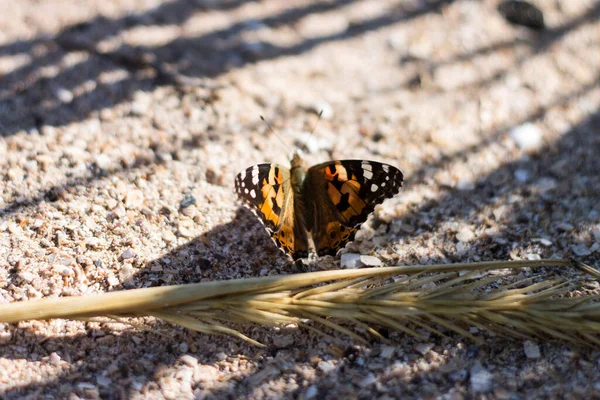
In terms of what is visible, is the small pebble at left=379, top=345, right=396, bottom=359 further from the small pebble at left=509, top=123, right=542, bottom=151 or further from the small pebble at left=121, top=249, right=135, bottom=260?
the small pebble at left=509, top=123, right=542, bottom=151

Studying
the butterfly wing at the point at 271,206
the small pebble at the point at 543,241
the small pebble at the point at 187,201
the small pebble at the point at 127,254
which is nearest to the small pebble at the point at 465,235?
the small pebble at the point at 543,241

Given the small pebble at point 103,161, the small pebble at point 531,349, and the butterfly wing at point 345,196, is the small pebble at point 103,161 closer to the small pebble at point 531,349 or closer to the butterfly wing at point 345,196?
the butterfly wing at point 345,196

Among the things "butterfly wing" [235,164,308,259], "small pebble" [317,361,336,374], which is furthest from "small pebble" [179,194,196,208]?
"small pebble" [317,361,336,374]

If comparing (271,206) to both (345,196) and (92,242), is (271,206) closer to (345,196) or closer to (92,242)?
(345,196)

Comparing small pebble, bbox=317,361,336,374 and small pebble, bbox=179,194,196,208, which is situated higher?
small pebble, bbox=179,194,196,208

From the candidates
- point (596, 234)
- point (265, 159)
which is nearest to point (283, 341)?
point (265, 159)

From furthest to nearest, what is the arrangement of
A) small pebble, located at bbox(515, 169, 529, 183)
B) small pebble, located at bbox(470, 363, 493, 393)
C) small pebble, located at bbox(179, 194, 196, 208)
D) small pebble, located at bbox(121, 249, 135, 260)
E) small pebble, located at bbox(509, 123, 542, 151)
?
small pebble, located at bbox(509, 123, 542, 151) → small pebble, located at bbox(515, 169, 529, 183) → small pebble, located at bbox(179, 194, 196, 208) → small pebble, located at bbox(121, 249, 135, 260) → small pebble, located at bbox(470, 363, 493, 393)

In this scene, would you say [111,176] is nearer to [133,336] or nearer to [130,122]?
[130,122]

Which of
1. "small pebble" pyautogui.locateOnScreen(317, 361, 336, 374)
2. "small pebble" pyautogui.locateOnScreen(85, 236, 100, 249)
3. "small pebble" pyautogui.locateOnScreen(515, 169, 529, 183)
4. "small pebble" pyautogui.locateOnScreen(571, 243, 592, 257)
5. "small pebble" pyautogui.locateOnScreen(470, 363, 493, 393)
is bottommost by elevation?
"small pebble" pyautogui.locateOnScreen(470, 363, 493, 393)
